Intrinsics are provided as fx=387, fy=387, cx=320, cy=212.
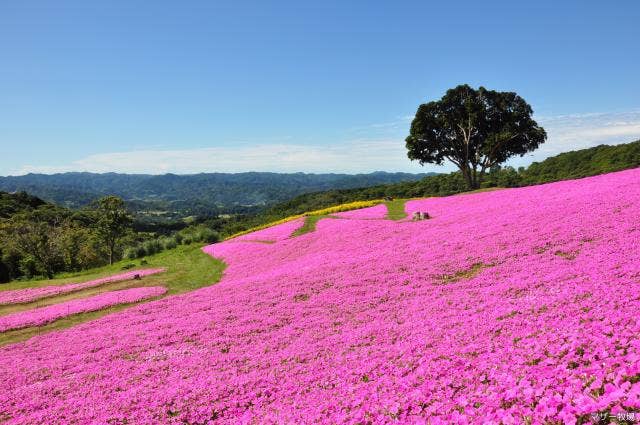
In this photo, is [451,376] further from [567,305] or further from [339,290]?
[339,290]

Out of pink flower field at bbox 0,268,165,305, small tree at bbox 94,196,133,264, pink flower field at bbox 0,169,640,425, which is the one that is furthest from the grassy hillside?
small tree at bbox 94,196,133,264

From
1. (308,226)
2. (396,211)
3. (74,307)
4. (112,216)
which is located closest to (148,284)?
(74,307)

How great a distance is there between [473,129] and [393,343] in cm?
5472

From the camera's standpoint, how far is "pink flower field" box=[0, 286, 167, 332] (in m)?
22.9

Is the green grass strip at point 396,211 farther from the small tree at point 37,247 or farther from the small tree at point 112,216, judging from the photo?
the small tree at point 37,247

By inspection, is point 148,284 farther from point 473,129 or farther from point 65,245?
point 473,129

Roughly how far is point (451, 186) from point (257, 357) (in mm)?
125891

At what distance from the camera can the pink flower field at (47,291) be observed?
3078 centimetres

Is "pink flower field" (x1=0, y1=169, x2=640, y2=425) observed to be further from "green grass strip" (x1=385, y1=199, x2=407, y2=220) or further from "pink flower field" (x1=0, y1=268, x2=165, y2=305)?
"green grass strip" (x1=385, y1=199, x2=407, y2=220)

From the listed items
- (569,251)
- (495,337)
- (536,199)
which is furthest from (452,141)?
(495,337)

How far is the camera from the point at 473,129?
195ft

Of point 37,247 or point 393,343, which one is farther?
point 37,247

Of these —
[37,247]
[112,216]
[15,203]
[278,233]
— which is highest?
[15,203]

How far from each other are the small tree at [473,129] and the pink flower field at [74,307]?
47.5 m
